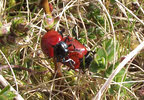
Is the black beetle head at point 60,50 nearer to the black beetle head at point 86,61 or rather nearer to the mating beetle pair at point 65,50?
the mating beetle pair at point 65,50

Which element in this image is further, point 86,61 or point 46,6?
point 86,61

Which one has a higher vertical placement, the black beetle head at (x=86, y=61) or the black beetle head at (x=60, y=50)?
the black beetle head at (x=60, y=50)

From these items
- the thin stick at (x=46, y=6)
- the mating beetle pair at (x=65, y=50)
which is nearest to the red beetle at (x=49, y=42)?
the mating beetle pair at (x=65, y=50)

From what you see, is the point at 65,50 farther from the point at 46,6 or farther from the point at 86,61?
the point at 46,6

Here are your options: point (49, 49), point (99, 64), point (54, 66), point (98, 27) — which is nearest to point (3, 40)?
point (49, 49)

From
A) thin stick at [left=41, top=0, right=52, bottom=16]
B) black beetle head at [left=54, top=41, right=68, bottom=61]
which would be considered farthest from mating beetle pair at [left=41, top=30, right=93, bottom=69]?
thin stick at [left=41, top=0, right=52, bottom=16]

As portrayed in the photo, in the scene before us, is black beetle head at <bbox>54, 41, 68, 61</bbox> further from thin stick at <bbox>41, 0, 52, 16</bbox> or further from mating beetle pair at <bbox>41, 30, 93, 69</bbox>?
thin stick at <bbox>41, 0, 52, 16</bbox>


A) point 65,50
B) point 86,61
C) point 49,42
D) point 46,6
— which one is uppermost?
point 46,6

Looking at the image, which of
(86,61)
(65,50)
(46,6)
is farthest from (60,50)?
(46,6)
